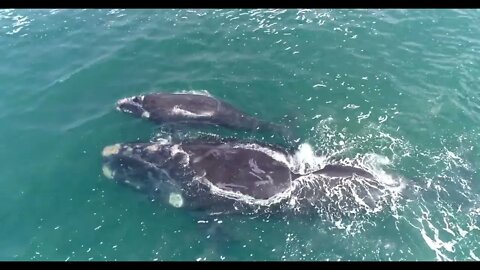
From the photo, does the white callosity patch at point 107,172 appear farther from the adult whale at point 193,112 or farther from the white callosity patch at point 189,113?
the white callosity patch at point 189,113

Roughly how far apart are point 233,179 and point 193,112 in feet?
31.2

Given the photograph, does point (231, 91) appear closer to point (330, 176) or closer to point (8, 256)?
point (330, 176)

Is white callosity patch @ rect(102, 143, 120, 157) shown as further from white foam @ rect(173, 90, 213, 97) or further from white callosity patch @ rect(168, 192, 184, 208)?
white foam @ rect(173, 90, 213, 97)

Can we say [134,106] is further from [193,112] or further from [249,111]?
[249,111]

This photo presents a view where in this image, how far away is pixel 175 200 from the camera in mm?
33062

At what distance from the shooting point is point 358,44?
46719 millimetres

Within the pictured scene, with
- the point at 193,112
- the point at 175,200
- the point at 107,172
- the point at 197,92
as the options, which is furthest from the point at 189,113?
the point at 175,200

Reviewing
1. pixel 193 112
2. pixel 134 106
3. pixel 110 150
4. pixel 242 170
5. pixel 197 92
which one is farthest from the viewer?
pixel 197 92

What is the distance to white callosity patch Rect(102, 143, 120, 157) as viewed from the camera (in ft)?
121

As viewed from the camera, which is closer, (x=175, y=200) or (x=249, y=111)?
(x=175, y=200)

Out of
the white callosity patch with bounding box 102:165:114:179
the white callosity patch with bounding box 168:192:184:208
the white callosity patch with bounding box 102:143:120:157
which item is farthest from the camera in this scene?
the white callosity patch with bounding box 102:143:120:157

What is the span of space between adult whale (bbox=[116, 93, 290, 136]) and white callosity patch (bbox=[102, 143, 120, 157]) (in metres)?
4.52

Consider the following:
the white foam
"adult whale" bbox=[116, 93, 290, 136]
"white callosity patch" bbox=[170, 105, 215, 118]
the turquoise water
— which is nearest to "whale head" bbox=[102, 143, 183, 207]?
the turquoise water
